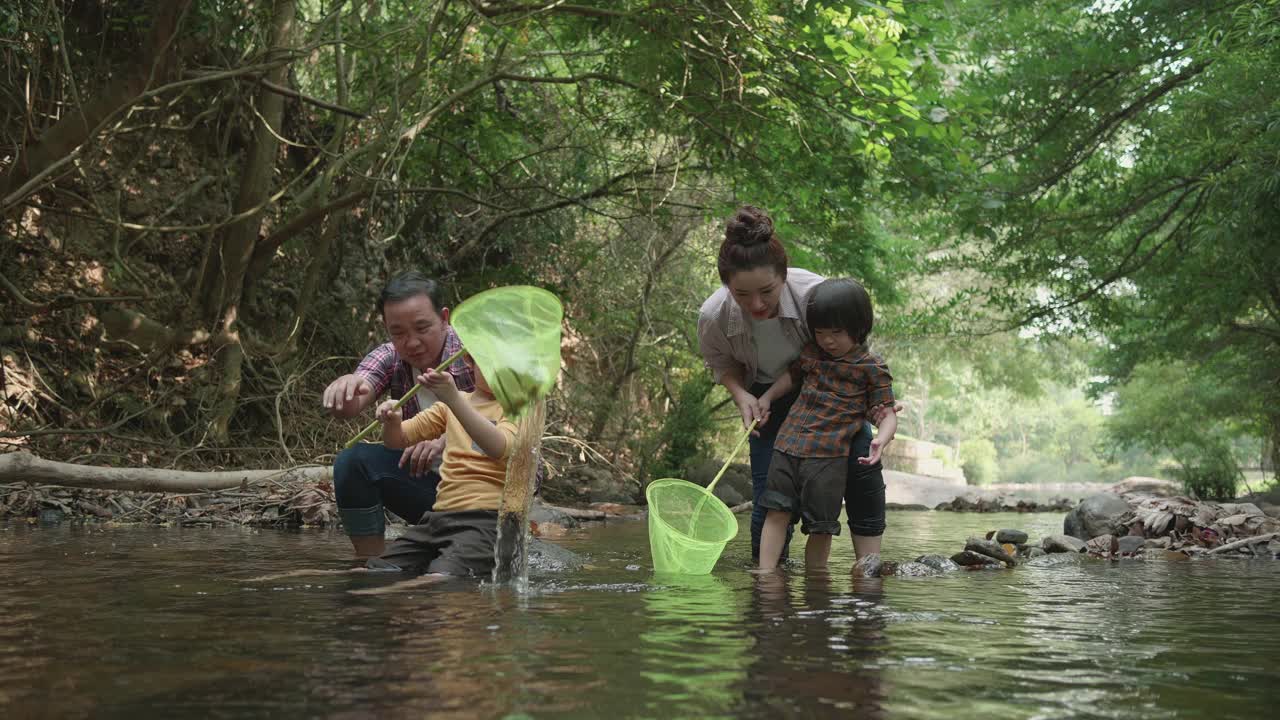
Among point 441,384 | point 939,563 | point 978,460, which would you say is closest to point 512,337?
point 441,384

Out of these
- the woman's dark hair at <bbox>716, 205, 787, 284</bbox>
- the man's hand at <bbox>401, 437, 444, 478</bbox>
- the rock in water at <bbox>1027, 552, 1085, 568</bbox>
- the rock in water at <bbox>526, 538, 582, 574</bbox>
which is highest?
the woman's dark hair at <bbox>716, 205, 787, 284</bbox>

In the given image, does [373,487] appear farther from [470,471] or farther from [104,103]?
[104,103]

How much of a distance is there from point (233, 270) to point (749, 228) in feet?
20.7

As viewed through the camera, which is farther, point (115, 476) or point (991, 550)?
point (115, 476)

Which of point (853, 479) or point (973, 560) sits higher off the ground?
point (853, 479)

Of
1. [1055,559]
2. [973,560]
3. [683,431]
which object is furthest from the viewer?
[683,431]

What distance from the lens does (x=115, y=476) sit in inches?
261

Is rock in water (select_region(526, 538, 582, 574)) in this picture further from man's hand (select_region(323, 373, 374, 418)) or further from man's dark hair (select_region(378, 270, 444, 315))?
man's dark hair (select_region(378, 270, 444, 315))

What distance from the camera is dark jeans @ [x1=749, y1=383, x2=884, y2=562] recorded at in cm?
499

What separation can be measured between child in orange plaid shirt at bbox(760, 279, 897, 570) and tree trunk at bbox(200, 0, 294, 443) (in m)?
5.99

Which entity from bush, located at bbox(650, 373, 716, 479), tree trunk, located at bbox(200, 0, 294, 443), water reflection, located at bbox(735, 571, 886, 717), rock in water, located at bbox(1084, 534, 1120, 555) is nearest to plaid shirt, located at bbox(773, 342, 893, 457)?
water reflection, located at bbox(735, 571, 886, 717)

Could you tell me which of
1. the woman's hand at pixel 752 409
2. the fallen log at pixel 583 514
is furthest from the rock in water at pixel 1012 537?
the fallen log at pixel 583 514

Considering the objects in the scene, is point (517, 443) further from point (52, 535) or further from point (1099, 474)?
point (1099, 474)

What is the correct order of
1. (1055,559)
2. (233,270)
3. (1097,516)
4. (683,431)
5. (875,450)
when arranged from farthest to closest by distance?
(683,431) → (233,270) → (1097,516) → (1055,559) → (875,450)
